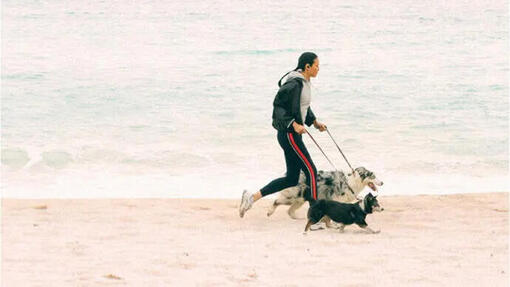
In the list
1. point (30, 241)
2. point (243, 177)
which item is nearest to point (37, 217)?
point (30, 241)

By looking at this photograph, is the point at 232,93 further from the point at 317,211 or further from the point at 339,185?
the point at 317,211

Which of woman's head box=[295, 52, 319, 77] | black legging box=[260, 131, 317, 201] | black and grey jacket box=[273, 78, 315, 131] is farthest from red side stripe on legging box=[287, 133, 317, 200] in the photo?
woman's head box=[295, 52, 319, 77]

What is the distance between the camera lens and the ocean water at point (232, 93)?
14.1 m

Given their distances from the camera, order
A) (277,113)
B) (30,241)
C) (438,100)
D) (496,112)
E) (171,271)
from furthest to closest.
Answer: (438,100) < (496,112) < (277,113) < (30,241) < (171,271)

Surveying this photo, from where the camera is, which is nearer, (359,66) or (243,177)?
(243,177)

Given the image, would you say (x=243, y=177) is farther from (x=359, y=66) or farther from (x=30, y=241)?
(x=359, y=66)

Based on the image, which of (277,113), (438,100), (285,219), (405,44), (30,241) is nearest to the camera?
(30,241)

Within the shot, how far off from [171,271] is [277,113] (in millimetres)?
2233

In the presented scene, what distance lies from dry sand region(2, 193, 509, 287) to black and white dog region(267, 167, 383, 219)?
33 centimetres

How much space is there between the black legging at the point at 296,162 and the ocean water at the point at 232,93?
291 cm

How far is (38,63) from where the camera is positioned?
23.9m

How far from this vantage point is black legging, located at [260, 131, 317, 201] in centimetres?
889

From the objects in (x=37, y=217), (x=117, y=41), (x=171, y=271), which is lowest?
(x=117, y=41)

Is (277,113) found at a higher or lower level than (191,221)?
higher
